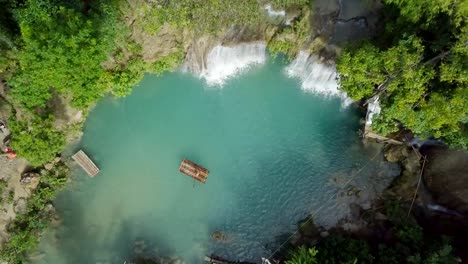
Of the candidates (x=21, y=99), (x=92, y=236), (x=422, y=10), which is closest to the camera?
(x=422, y=10)

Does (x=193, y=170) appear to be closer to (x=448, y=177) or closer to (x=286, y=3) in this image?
(x=286, y=3)

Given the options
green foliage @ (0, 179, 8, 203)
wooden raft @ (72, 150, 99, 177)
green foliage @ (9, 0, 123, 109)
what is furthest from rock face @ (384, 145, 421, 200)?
green foliage @ (0, 179, 8, 203)

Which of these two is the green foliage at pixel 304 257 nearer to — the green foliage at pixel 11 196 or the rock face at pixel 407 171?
the rock face at pixel 407 171

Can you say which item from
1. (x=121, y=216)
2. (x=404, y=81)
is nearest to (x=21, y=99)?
(x=121, y=216)

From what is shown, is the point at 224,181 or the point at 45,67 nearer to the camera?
the point at 45,67

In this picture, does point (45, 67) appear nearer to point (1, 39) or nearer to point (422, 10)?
point (1, 39)

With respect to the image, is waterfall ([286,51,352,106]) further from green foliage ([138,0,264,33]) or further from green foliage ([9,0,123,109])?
green foliage ([9,0,123,109])
